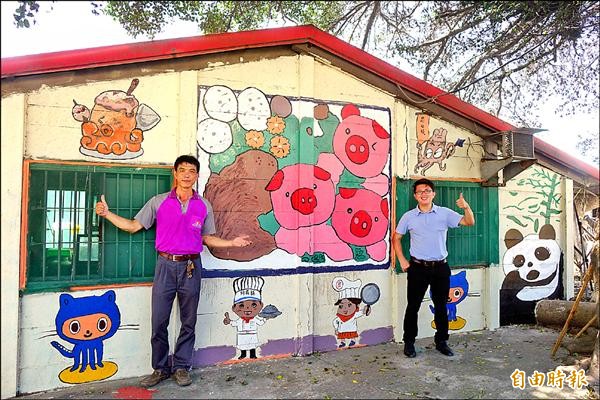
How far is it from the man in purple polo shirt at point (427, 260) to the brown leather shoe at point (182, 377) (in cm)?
248

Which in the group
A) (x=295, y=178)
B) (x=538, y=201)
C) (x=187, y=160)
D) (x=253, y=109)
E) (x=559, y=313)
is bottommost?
(x=559, y=313)

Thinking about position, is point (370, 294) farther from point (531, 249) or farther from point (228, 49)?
point (228, 49)

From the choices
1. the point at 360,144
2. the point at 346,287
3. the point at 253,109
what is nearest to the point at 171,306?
the point at 346,287

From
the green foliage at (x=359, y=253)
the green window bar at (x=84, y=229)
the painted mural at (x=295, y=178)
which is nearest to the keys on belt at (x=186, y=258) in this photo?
the green window bar at (x=84, y=229)

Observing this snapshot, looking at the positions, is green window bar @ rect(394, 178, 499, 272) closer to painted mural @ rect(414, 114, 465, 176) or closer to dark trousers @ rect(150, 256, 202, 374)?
painted mural @ rect(414, 114, 465, 176)

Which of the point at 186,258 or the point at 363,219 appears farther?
the point at 363,219

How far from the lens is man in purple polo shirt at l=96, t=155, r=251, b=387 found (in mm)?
4352

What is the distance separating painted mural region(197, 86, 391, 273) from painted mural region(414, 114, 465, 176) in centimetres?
51

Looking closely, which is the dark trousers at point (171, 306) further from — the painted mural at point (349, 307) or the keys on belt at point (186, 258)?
the painted mural at point (349, 307)

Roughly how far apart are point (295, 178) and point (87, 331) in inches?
104

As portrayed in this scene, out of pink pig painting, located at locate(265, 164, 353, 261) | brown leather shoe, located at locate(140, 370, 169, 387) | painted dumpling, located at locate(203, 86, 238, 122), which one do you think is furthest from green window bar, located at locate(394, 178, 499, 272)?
brown leather shoe, located at locate(140, 370, 169, 387)

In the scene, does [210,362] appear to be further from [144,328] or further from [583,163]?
[583,163]

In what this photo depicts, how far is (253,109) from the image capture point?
522 centimetres

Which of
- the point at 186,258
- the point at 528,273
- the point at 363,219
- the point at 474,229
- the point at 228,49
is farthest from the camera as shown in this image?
the point at 528,273
